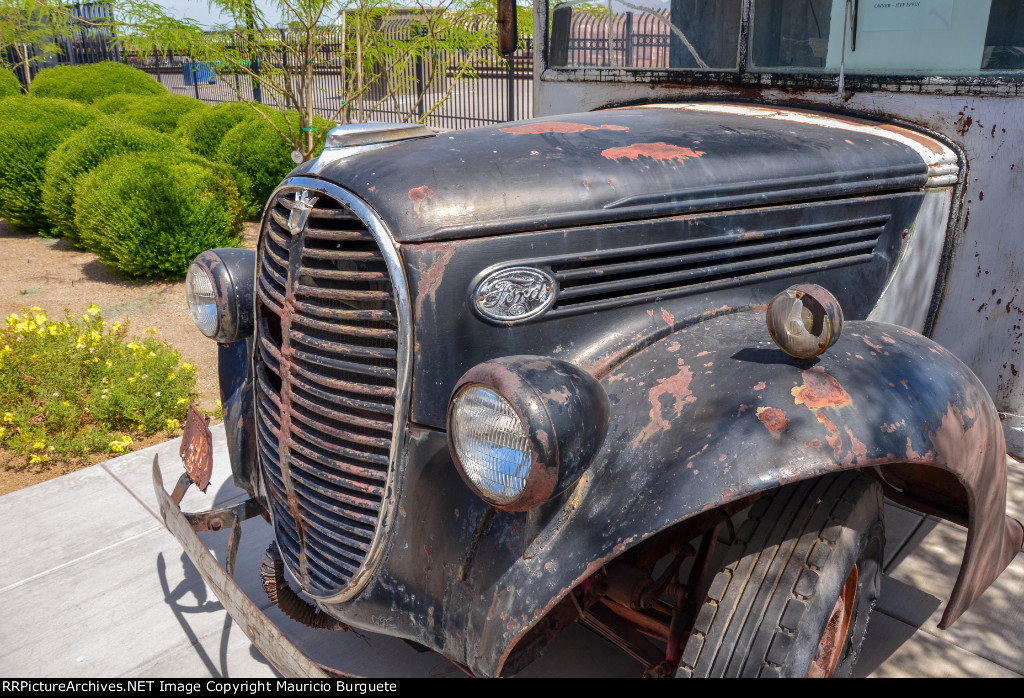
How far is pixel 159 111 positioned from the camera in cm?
1169

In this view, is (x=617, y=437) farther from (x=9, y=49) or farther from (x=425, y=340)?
(x=9, y=49)

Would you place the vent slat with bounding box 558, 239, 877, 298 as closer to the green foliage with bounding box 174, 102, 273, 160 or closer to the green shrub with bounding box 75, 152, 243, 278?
the green shrub with bounding box 75, 152, 243, 278

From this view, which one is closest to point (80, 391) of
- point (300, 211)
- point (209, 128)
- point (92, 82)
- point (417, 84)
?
point (300, 211)

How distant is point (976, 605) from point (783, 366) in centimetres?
153

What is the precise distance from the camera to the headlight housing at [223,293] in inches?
95.5

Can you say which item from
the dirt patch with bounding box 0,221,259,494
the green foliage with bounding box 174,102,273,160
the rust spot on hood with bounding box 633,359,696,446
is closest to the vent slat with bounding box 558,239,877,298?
the rust spot on hood with bounding box 633,359,696,446

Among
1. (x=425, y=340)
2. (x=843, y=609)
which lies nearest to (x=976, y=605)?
(x=843, y=609)

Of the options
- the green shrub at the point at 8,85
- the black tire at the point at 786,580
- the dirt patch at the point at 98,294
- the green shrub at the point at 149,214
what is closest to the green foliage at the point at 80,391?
the dirt patch at the point at 98,294

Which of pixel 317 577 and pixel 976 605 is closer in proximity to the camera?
pixel 317 577

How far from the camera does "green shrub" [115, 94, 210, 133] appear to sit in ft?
37.8

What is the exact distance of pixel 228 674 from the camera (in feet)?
8.34

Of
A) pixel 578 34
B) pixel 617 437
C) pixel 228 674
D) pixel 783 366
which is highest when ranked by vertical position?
pixel 578 34

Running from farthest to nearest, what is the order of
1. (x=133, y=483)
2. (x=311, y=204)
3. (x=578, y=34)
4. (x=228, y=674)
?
(x=133, y=483) → (x=578, y=34) → (x=228, y=674) → (x=311, y=204)

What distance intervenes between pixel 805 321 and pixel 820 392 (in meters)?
0.15
